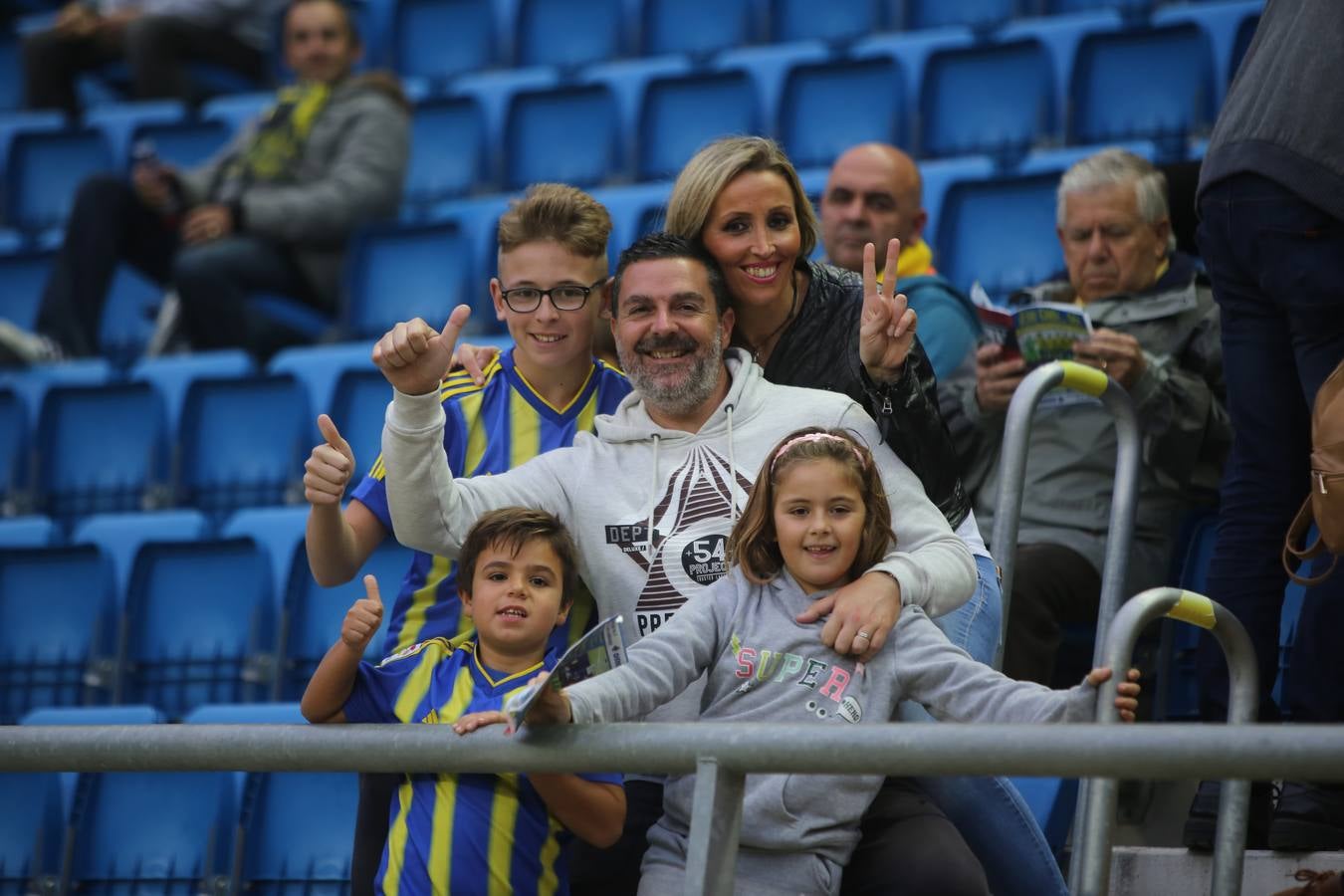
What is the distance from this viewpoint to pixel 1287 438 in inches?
104

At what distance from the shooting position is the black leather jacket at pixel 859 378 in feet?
8.16

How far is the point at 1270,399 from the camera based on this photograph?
2.65 m

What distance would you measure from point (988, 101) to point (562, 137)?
4.71 ft

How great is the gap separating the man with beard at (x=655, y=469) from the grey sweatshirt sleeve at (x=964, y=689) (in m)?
0.06

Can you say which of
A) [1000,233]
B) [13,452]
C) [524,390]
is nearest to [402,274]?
[13,452]

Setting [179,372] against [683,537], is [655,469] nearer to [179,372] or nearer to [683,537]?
[683,537]

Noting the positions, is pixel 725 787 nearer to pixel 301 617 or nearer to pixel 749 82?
pixel 301 617

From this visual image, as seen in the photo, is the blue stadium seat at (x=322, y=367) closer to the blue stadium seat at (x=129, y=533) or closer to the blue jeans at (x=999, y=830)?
the blue stadium seat at (x=129, y=533)

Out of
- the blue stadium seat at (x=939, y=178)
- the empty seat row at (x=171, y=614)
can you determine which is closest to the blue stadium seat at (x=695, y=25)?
the blue stadium seat at (x=939, y=178)

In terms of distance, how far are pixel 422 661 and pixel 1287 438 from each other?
1.32m

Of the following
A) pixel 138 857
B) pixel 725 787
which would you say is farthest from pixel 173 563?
pixel 725 787

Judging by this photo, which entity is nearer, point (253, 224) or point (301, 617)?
point (301, 617)

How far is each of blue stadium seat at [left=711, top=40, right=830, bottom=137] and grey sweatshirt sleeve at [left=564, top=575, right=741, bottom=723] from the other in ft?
11.0

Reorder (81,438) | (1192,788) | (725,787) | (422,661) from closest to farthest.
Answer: (725,787), (422,661), (1192,788), (81,438)
